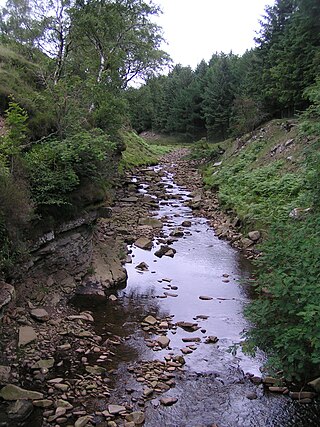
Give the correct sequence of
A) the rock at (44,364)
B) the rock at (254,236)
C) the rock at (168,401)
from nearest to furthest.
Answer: the rock at (168,401) < the rock at (44,364) < the rock at (254,236)

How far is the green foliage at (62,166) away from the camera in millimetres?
10391

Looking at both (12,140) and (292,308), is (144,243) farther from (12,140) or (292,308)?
(292,308)

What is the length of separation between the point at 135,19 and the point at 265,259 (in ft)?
70.6

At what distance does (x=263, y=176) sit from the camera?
21844mm

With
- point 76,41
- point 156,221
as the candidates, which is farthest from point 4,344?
point 76,41

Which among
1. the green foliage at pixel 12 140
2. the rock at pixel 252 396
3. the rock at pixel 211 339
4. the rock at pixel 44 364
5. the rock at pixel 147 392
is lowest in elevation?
the rock at pixel 252 396

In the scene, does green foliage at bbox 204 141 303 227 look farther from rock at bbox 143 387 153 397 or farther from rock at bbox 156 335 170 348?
rock at bbox 143 387 153 397

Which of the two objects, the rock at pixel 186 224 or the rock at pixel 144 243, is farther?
the rock at pixel 186 224

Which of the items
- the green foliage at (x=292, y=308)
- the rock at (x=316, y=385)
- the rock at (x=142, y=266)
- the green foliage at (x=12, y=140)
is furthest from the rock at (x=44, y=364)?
the rock at (x=142, y=266)

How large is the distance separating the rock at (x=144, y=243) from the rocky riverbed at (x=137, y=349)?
0.37m

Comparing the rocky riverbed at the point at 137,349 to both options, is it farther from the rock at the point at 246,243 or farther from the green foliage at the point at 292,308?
the green foliage at the point at 292,308

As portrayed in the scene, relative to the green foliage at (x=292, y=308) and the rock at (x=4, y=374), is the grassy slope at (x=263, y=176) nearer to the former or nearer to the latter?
the green foliage at (x=292, y=308)

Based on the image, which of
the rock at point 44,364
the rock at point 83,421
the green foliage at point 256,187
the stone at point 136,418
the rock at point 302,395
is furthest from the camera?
the green foliage at point 256,187

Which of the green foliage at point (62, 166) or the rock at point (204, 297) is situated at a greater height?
the green foliage at point (62, 166)
